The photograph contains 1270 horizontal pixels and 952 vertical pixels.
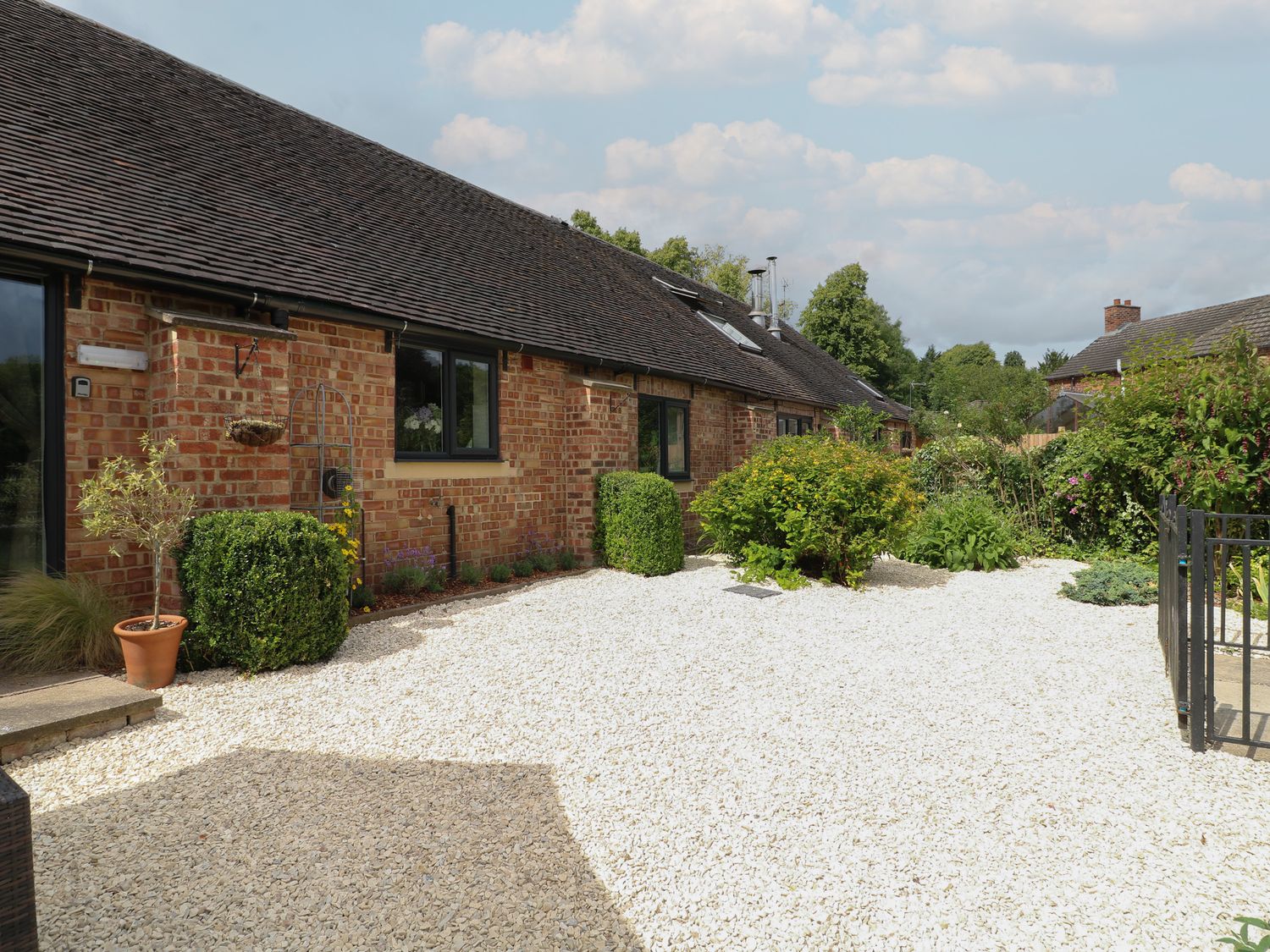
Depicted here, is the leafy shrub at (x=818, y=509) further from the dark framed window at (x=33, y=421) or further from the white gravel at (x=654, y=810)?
the dark framed window at (x=33, y=421)

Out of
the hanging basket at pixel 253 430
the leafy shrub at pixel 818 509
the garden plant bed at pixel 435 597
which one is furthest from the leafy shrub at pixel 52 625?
the leafy shrub at pixel 818 509

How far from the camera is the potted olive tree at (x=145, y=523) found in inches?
190

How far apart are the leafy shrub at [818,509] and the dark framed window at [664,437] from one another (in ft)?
8.79

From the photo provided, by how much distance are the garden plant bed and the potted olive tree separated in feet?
5.64

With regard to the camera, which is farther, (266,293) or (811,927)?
(266,293)

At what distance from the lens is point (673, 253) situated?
4169 cm

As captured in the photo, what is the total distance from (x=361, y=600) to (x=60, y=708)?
298cm

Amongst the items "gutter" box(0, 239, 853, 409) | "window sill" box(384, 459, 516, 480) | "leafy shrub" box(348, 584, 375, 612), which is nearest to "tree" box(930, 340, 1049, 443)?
"gutter" box(0, 239, 853, 409)

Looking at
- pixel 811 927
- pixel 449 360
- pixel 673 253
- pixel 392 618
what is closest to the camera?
pixel 811 927

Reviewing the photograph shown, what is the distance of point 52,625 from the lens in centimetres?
489

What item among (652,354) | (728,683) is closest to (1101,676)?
(728,683)

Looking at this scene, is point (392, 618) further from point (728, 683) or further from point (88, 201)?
point (88, 201)

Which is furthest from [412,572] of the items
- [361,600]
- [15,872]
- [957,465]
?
[957,465]

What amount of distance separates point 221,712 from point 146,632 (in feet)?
2.93
